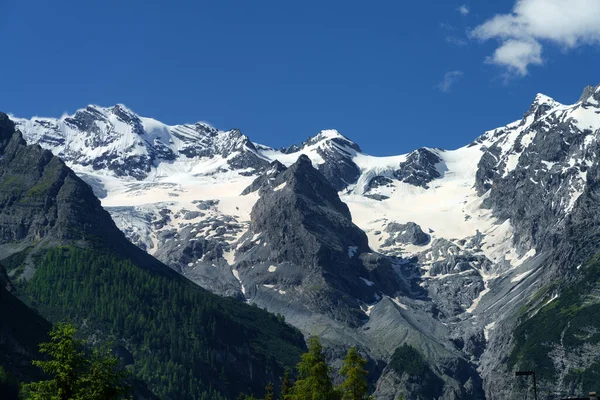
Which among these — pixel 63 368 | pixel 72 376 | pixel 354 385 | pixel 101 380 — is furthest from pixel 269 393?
pixel 63 368

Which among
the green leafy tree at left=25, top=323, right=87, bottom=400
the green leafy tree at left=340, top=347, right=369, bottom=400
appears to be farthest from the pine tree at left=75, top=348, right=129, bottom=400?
the green leafy tree at left=340, top=347, right=369, bottom=400

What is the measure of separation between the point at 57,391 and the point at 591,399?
3298cm

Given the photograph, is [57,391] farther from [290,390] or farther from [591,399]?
[290,390]

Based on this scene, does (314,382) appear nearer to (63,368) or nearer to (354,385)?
(354,385)

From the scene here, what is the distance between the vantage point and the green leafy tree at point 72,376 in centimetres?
6275

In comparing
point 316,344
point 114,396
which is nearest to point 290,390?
point 316,344

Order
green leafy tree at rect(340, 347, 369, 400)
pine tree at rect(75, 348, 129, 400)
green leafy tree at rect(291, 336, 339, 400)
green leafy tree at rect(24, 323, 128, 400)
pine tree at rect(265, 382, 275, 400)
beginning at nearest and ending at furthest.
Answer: green leafy tree at rect(24, 323, 128, 400) → pine tree at rect(75, 348, 129, 400) → green leafy tree at rect(291, 336, 339, 400) → green leafy tree at rect(340, 347, 369, 400) → pine tree at rect(265, 382, 275, 400)

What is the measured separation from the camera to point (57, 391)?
63.3 metres

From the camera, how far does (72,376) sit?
63.6 metres

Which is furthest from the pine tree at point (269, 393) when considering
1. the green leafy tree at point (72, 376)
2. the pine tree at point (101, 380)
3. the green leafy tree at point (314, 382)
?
the green leafy tree at point (72, 376)

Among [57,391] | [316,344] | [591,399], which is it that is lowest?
[57,391]

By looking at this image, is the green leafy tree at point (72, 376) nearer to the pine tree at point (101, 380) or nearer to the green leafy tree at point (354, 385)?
the pine tree at point (101, 380)

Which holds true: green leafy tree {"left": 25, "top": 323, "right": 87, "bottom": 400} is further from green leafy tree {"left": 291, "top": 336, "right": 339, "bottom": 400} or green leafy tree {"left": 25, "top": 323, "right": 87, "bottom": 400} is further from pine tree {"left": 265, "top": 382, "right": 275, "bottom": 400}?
pine tree {"left": 265, "top": 382, "right": 275, "bottom": 400}

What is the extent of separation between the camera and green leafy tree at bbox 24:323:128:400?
206 ft
